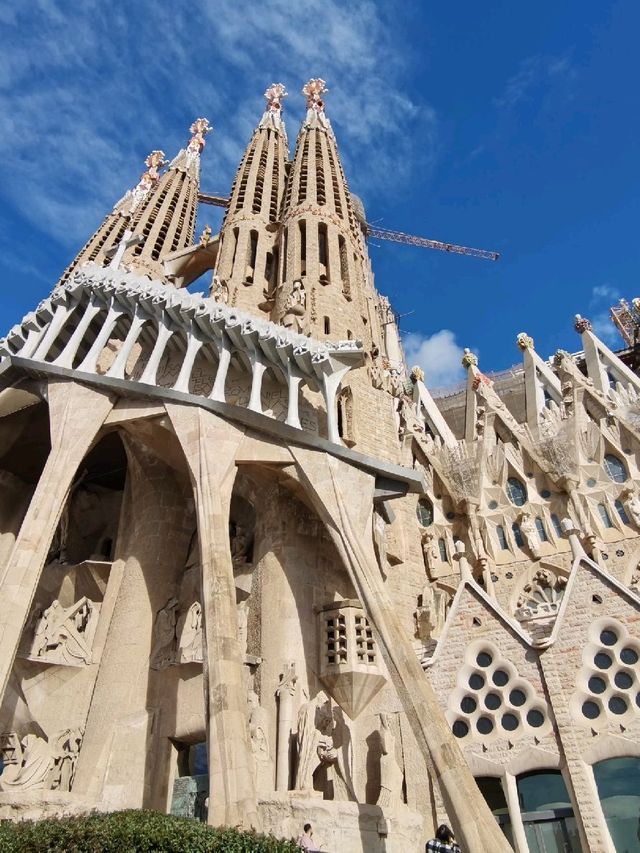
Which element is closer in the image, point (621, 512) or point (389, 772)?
point (389, 772)

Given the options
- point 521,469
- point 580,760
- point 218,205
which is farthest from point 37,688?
point 218,205

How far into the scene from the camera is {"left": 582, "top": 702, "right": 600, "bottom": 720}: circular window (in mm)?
8367

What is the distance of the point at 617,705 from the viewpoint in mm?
8398

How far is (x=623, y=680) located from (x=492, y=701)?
177 cm

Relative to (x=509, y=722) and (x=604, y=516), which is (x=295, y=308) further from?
(x=509, y=722)

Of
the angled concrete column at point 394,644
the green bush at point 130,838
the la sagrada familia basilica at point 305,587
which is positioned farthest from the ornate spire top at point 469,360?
the green bush at point 130,838

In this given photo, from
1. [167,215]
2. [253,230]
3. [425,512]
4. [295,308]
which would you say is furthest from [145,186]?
[425,512]

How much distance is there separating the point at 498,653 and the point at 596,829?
7.79 feet

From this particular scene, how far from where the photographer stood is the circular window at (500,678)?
9023mm

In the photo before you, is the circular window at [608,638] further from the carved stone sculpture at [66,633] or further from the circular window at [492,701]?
the carved stone sculpture at [66,633]

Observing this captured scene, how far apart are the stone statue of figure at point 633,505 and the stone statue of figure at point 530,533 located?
2.01 meters

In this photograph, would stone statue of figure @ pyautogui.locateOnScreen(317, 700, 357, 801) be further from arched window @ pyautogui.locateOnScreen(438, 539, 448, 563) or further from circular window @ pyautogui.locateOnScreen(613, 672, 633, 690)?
arched window @ pyautogui.locateOnScreen(438, 539, 448, 563)

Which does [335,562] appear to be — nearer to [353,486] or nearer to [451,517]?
[353,486]

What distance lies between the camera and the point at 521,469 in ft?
51.9
